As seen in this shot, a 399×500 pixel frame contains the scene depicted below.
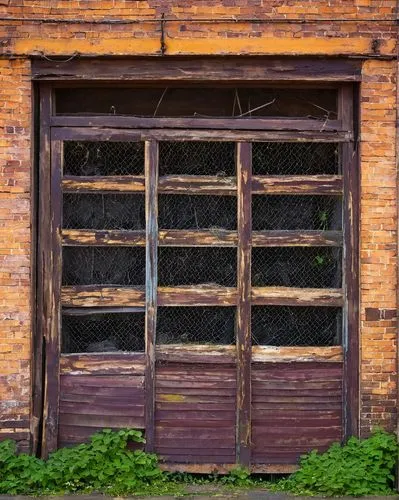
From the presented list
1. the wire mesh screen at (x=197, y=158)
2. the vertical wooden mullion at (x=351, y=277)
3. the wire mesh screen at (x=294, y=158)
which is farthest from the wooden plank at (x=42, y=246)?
the vertical wooden mullion at (x=351, y=277)

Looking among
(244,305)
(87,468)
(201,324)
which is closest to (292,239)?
(244,305)

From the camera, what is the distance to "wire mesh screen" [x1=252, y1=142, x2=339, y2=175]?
7.25 meters

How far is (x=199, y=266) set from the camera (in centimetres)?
722

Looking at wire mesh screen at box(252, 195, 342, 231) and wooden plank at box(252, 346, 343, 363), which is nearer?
wooden plank at box(252, 346, 343, 363)

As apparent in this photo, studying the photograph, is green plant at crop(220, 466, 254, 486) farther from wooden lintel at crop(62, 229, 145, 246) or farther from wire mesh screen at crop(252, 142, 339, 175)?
wire mesh screen at crop(252, 142, 339, 175)

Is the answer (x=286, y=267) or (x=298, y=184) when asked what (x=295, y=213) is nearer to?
(x=298, y=184)

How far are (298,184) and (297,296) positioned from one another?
44.1 inches

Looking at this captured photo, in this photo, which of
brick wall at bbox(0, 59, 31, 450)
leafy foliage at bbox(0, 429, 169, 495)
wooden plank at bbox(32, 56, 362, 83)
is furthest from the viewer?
wooden plank at bbox(32, 56, 362, 83)

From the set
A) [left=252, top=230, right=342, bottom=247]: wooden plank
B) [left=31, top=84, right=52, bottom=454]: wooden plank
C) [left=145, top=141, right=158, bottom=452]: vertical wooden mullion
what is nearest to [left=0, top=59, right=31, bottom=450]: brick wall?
[left=31, top=84, right=52, bottom=454]: wooden plank

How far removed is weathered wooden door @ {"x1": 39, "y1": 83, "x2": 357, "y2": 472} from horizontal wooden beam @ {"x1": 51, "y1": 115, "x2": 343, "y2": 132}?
6cm

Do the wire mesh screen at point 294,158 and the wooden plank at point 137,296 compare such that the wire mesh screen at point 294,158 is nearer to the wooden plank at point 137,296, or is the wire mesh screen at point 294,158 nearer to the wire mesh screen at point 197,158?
the wire mesh screen at point 197,158

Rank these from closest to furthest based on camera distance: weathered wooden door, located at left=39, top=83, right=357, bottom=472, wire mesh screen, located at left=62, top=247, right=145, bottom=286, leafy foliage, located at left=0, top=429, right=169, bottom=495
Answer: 1. leafy foliage, located at left=0, top=429, right=169, bottom=495
2. weathered wooden door, located at left=39, top=83, right=357, bottom=472
3. wire mesh screen, located at left=62, top=247, right=145, bottom=286

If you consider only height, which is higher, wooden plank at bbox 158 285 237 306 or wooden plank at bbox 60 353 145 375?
wooden plank at bbox 158 285 237 306

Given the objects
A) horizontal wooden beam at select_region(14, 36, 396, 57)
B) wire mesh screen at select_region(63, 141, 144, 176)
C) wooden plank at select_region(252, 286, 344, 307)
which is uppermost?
horizontal wooden beam at select_region(14, 36, 396, 57)
